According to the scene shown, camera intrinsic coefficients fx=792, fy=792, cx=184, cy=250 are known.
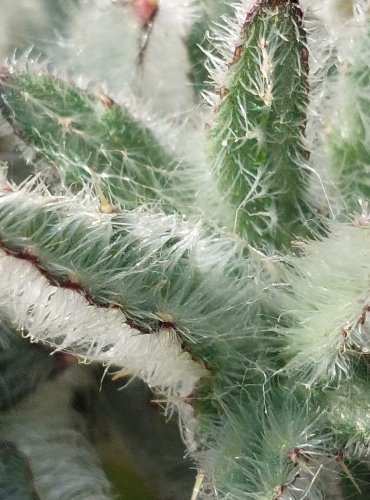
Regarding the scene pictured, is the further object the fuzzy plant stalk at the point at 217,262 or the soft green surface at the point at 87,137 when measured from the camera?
the soft green surface at the point at 87,137

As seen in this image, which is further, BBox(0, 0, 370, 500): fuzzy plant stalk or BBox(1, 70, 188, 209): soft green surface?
BBox(1, 70, 188, 209): soft green surface

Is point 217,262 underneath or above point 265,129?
underneath

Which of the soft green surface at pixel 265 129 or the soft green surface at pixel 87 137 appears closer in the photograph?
the soft green surface at pixel 265 129

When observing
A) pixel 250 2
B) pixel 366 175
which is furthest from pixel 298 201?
pixel 250 2

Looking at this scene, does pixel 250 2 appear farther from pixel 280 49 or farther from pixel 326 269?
pixel 326 269

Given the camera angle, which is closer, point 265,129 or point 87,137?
point 265,129

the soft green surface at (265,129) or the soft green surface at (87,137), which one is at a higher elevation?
the soft green surface at (265,129)

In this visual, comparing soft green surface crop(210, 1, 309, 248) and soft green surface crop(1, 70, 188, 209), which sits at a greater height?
soft green surface crop(210, 1, 309, 248)

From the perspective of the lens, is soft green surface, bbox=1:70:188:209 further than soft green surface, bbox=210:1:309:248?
Yes
